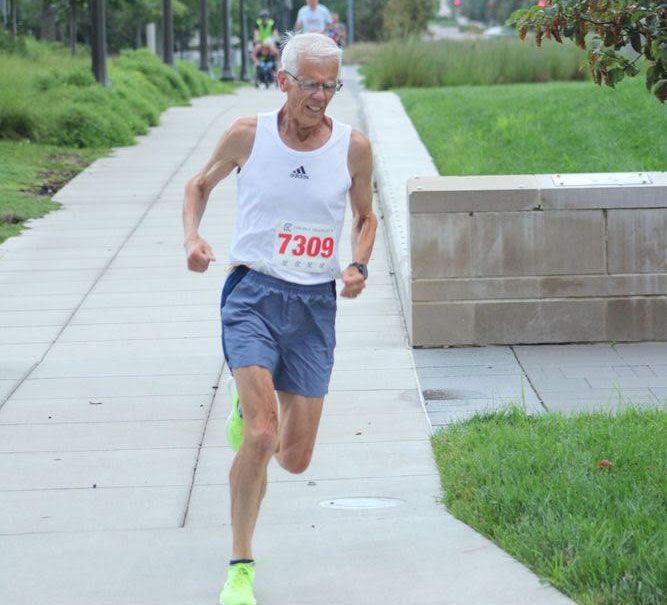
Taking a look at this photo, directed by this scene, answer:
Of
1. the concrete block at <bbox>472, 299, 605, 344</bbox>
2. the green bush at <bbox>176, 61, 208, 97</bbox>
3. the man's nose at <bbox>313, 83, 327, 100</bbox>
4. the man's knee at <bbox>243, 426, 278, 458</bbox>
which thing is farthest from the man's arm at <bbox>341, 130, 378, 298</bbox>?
the green bush at <bbox>176, 61, 208, 97</bbox>

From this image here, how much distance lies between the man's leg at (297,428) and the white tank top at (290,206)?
1.46ft

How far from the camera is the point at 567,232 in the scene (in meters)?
9.29

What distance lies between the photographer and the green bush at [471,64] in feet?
93.4

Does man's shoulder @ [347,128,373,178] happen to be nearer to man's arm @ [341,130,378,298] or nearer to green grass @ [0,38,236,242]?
man's arm @ [341,130,378,298]

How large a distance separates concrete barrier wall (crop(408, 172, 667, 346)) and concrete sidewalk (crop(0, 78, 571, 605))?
52 centimetres

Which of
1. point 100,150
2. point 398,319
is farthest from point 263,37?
point 398,319

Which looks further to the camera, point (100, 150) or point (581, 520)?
point (100, 150)

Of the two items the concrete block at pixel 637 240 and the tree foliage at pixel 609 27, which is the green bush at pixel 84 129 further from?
the tree foliage at pixel 609 27

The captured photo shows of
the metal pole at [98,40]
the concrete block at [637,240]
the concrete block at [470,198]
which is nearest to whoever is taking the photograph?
the concrete block at [470,198]

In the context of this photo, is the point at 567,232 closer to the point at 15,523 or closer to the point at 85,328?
the point at 85,328

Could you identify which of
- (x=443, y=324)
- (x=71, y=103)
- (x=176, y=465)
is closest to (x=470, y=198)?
(x=443, y=324)

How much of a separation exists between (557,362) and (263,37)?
124 ft

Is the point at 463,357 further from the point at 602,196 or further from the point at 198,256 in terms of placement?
the point at 198,256

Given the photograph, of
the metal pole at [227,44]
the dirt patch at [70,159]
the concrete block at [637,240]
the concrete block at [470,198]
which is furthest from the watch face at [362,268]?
the metal pole at [227,44]
